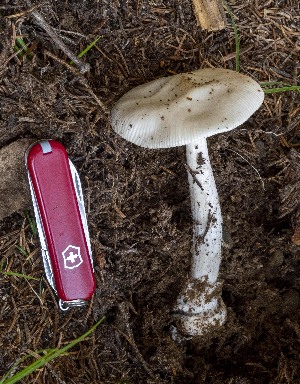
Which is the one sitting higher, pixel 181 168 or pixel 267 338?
pixel 181 168

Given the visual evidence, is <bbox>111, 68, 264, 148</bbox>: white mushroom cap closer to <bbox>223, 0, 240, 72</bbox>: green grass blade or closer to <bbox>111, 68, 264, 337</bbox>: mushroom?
<bbox>111, 68, 264, 337</bbox>: mushroom

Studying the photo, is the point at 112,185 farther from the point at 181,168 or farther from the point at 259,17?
the point at 259,17

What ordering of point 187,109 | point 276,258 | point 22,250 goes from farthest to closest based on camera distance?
point 276,258
point 22,250
point 187,109

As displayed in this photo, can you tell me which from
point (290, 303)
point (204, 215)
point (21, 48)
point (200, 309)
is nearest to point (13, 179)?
point (21, 48)

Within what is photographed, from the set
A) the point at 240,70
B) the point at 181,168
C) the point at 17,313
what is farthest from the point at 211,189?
the point at 17,313

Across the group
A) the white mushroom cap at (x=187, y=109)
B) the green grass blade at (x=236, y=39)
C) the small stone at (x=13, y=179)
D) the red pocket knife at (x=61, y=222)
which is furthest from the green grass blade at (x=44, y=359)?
the green grass blade at (x=236, y=39)

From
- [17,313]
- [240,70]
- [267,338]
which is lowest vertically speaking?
[267,338]

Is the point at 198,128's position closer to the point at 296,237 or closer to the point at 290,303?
the point at 296,237
